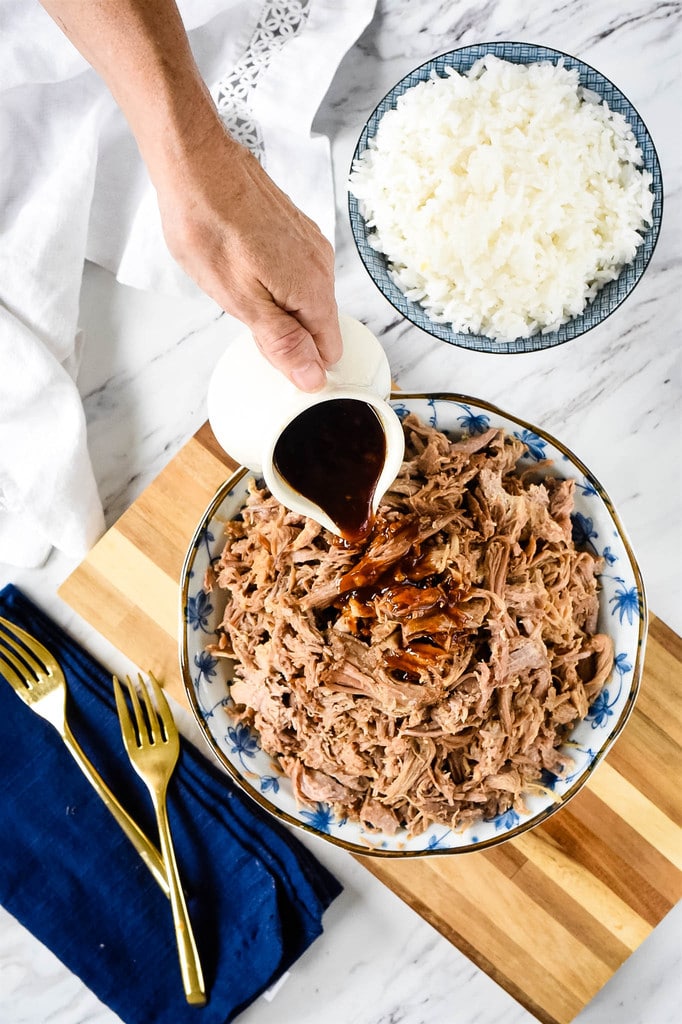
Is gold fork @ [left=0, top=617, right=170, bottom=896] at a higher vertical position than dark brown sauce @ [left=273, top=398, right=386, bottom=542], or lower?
lower

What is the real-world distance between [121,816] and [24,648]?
58cm

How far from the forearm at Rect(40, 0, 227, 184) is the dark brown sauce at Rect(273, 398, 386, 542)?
1.88ft

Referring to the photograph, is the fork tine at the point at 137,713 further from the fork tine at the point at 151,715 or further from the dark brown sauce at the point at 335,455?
the dark brown sauce at the point at 335,455

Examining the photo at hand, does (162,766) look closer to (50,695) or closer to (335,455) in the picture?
(50,695)

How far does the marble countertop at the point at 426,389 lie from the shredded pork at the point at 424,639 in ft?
1.53

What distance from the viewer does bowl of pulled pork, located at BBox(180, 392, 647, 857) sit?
2045mm

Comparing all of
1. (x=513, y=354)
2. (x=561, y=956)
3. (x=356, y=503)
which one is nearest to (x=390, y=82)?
(x=513, y=354)

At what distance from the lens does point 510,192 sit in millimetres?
2316

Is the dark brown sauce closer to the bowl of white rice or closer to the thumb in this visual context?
the thumb

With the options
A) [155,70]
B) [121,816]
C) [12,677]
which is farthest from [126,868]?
[155,70]

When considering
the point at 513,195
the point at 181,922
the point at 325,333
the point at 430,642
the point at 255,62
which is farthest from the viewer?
the point at 255,62

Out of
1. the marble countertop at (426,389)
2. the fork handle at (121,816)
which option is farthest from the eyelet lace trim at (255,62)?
the fork handle at (121,816)

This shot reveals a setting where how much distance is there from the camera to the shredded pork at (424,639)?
2.03 m

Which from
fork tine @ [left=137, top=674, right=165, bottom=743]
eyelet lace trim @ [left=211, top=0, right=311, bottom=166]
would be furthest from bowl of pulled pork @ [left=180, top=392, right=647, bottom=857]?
eyelet lace trim @ [left=211, top=0, right=311, bottom=166]
